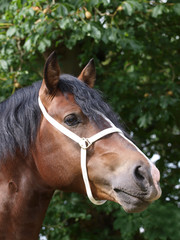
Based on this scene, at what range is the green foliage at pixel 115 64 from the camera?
336 centimetres

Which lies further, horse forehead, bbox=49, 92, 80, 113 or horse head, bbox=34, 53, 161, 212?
horse forehead, bbox=49, 92, 80, 113

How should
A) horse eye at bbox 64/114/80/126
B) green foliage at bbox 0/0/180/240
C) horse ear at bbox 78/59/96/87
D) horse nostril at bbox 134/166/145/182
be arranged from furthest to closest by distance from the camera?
green foliage at bbox 0/0/180/240 → horse ear at bbox 78/59/96/87 → horse eye at bbox 64/114/80/126 → horse nostril at bbox 134/166/145/182

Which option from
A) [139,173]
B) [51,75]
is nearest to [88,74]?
[51,75]

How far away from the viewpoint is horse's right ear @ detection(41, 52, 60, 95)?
7.06ft

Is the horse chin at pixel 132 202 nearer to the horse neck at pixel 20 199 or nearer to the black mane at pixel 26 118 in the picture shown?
the black mane at pixel 26 118

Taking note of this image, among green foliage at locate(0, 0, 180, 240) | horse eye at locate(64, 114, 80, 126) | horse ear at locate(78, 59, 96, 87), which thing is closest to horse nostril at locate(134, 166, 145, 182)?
horse eye at locate(64, 114, 80, 126)

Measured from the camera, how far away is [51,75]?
2.18 m

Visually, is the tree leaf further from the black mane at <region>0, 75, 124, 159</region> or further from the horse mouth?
the horse mouth

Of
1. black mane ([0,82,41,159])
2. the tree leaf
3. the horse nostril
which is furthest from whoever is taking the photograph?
the tree leaf

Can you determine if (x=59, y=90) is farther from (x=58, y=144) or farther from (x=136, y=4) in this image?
(x=136, y=4)

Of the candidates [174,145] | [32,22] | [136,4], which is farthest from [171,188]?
[32,22]

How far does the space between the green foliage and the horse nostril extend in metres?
1.22

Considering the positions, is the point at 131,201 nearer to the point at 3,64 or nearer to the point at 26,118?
the point at 26,118

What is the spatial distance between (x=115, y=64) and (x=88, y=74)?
8.29 ft
